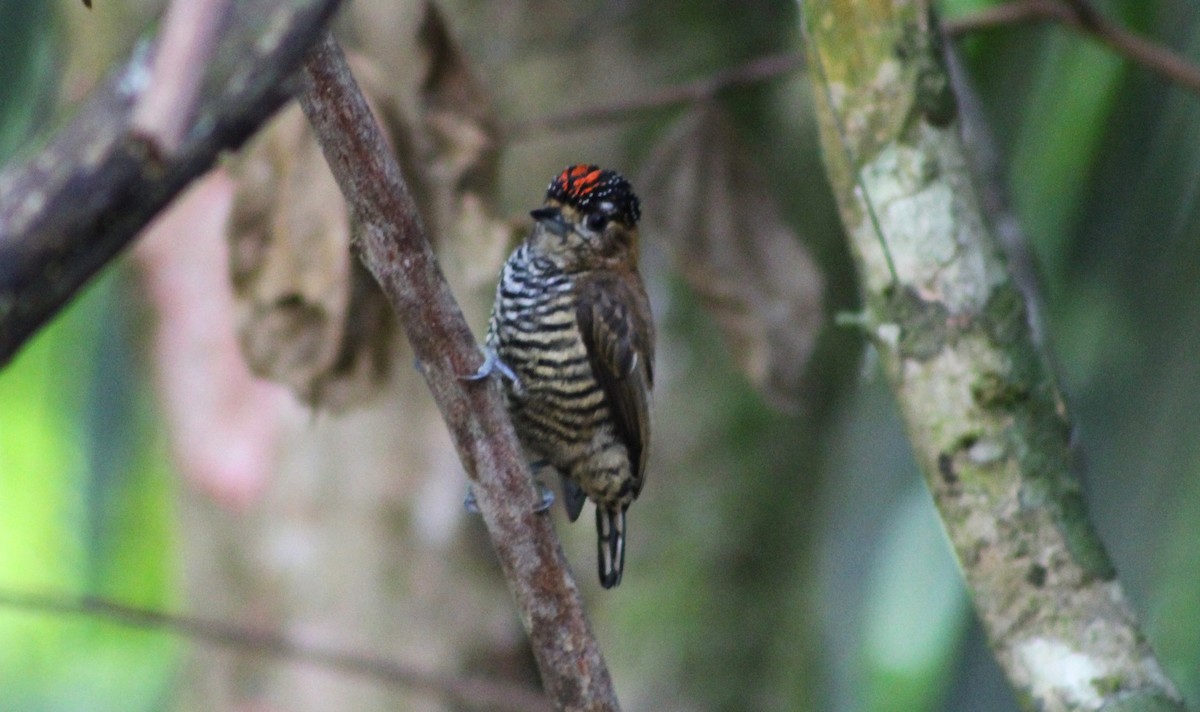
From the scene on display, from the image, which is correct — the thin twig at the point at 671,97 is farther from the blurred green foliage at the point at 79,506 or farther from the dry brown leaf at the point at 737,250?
the blurred green foliage at the point at 79,506

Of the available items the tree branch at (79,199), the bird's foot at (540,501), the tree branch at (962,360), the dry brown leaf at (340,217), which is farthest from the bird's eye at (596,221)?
the tree branch at (79,199)

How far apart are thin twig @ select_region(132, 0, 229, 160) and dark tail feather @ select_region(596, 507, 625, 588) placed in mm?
2135

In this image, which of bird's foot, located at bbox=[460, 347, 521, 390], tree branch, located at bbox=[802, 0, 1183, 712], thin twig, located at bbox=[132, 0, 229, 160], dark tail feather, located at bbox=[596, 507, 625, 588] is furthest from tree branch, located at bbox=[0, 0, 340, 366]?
dark tail feather, located at bbox=[596, 507, 625, 588]

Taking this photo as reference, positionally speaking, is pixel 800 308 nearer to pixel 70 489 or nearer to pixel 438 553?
pixel 438 553

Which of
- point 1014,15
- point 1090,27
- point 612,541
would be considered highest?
point 1014,15

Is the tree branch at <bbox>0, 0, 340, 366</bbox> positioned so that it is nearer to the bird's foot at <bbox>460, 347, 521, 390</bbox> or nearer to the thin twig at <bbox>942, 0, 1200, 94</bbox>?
the bird's foot at <bbox>460, 347, 521, 390</bbox>

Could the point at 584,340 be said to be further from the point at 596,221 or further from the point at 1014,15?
the point at 1014,15

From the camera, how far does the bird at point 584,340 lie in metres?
2.76

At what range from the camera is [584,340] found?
2.77 m

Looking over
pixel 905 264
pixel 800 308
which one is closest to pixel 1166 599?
pixel 800 308

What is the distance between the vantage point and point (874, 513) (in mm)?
3924

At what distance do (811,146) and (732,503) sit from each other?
1.11 m

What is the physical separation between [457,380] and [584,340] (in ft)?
3.63

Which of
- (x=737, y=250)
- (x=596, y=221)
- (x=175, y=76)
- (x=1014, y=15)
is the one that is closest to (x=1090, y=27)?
(x=1014, y=15)
